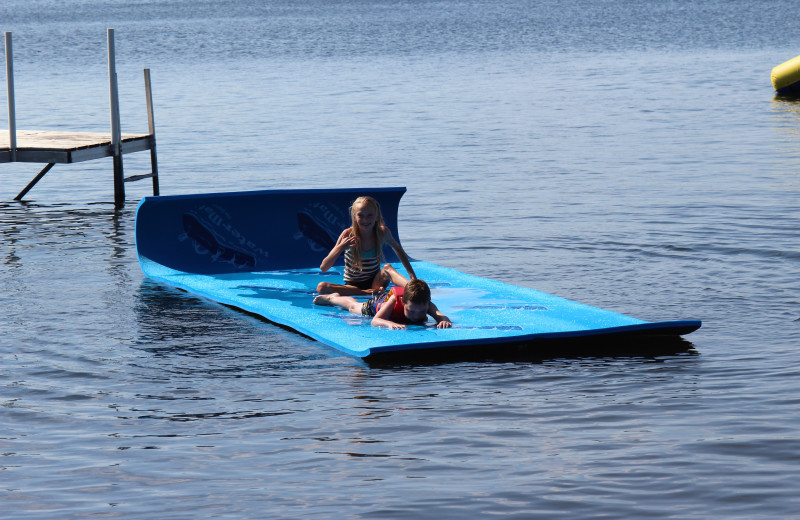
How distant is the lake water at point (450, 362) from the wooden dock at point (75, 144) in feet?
2.67

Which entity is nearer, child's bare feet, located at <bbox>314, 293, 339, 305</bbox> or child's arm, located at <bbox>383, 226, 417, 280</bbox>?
child's arm, located at <bbox>383, 226, 417, 280</bbox>

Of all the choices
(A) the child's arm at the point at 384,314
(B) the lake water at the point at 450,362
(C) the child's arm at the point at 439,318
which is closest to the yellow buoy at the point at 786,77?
(B) the lake water at the point at 450,362

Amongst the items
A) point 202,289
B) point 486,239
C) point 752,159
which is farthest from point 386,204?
point 752,159

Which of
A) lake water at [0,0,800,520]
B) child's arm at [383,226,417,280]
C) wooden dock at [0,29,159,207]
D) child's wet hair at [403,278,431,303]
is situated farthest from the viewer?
wooden dock at [0,29,159,207]

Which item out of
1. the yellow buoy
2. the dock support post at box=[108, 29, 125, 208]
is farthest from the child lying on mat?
the yellow buoy

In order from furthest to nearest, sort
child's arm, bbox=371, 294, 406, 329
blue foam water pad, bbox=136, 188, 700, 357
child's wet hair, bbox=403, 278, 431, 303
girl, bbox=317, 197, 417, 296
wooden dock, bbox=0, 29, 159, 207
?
wooden dock, bbox=0, 29, 159, 207 < girl, bbox=317, 197, 417, 296 < child's arm, bbox=371, 294, 406, 329 < child's wet hair, bbox=403, 278, 431, 303 < blue foam water pad, bbox=136, 188, 700, 357

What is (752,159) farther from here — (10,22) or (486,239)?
(10,22)

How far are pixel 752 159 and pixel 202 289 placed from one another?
13.4m

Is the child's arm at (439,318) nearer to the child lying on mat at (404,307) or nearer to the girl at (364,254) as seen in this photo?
the child lying on mat at (404,307)

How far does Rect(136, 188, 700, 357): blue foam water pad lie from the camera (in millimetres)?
9234

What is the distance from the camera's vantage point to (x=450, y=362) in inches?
357

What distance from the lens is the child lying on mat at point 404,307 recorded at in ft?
31.3

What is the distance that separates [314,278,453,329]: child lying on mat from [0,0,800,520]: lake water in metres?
0.65

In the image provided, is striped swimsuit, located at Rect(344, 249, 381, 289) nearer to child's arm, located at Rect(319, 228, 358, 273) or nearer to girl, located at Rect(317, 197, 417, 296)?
girl, located at Rect(317, 197, 417, 296)
